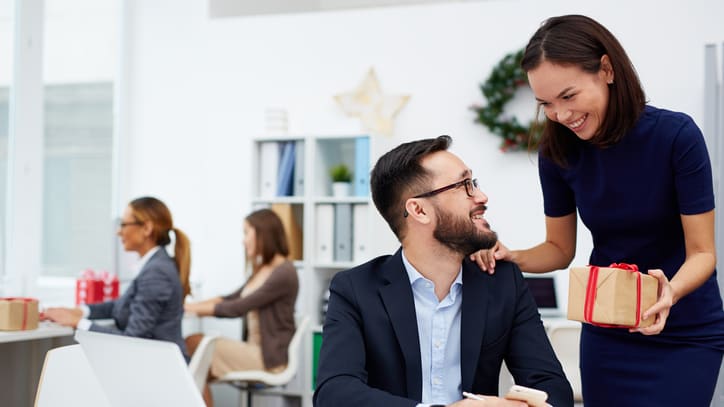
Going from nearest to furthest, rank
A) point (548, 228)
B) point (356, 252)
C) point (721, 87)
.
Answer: point (548, 228) < point (721, 87) < point (356, 252)

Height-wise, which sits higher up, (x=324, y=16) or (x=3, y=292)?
(x=324, y=16)

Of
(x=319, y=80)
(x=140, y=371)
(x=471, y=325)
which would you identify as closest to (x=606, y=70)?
(x=471, y=325)

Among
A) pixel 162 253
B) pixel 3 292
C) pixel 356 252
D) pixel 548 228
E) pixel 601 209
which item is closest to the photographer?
pixel 601 209

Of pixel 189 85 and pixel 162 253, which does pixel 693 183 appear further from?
pixel 189 85

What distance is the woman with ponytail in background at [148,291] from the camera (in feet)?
11.4

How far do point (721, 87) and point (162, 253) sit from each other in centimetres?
276

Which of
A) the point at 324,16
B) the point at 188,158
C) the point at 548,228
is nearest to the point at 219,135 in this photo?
the point at 188,158

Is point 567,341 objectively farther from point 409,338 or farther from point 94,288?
point 94,288

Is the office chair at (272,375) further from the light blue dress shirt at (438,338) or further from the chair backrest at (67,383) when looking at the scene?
the light blue dress shirt at (438,338)

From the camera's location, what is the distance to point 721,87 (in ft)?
13.2

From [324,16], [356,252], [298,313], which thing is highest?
[324,16]

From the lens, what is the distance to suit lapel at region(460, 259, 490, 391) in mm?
1812

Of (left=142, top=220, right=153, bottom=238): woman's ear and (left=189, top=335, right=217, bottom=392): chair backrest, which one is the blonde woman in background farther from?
(left=142, top=220, right=153, bottom=238): woman's ear

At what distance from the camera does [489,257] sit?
1925mm
